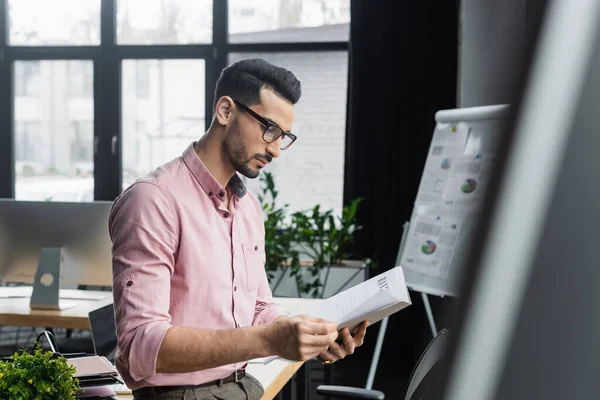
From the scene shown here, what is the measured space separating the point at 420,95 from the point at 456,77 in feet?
0.94

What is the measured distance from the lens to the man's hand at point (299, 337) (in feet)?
4.26

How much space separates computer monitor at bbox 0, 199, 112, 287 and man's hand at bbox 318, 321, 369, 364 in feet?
5.60

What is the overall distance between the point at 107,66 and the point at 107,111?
14.6 inches

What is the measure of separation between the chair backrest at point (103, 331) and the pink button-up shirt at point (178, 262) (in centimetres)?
88

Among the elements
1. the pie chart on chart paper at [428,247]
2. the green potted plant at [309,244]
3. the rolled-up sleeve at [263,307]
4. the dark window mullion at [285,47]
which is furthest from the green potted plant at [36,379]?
the dark window mullion at [285,47]

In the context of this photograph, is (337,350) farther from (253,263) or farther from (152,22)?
(152,22)

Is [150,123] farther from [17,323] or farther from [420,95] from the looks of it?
[17,323]

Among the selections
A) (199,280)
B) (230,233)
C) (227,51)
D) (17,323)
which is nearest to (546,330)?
(199,280)

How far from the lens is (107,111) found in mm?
5699

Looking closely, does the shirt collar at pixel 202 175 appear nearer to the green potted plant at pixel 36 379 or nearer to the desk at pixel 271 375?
the green potted plant at pixel 36 379

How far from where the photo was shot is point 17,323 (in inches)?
117

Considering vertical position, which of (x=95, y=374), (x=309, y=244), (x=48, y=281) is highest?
(x=95, y=374)

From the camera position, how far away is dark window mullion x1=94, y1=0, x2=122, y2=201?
568cm

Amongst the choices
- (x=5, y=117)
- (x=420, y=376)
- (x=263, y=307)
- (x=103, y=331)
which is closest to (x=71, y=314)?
(x=103, y=331)
